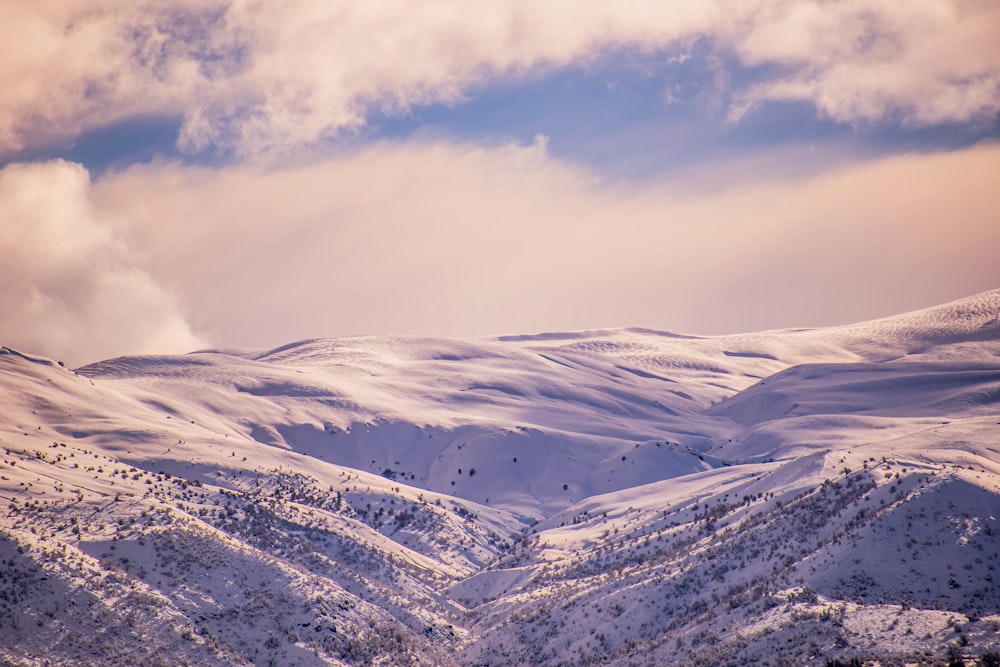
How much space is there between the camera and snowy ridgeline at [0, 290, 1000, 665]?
36656 mm

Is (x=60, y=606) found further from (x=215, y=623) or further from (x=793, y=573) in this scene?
(x=793, y=573)

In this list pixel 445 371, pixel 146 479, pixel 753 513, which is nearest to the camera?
pixel 753 513

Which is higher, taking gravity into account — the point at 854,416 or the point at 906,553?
the point at 854,416

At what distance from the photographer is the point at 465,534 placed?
62.0 metres

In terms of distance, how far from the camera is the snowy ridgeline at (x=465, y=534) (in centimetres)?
Result: 3666

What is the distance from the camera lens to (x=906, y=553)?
124ft

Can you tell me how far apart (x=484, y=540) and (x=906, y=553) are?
29.6 meters

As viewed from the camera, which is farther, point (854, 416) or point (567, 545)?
point (854, 416)

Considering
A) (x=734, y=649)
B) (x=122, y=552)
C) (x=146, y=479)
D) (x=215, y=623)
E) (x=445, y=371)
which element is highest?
(x=445, y=371)

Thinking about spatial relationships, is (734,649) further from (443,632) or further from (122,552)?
(122,552)

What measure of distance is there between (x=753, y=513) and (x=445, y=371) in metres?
79.9

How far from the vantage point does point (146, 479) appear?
54031 millimetres

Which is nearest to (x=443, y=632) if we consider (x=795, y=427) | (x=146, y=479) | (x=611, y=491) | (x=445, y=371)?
(x=146, y=479)

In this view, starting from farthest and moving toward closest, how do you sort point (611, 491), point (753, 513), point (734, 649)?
point (611, 491), point (753, 513), point (734, 649)
